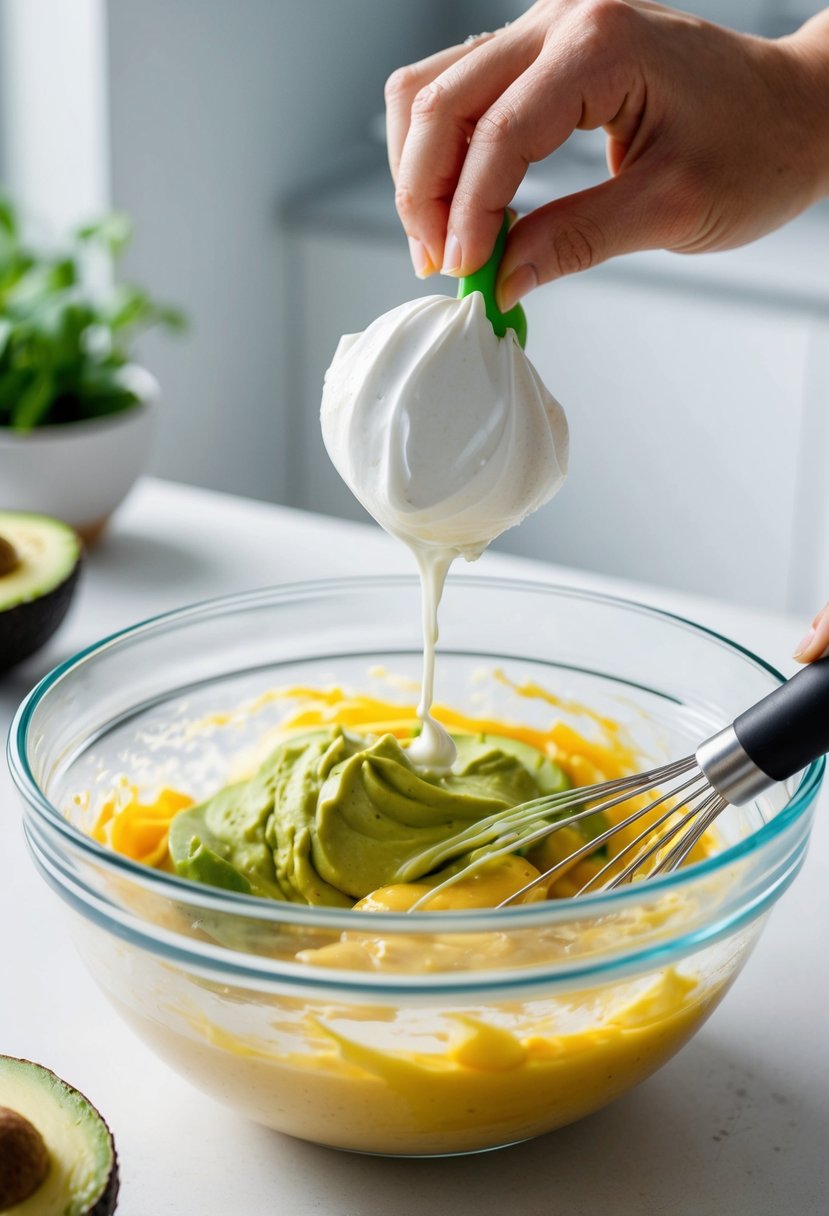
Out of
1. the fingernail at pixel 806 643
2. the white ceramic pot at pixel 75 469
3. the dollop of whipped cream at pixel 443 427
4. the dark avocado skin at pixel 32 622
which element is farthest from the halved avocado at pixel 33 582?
the fingernail at pixel 806 643

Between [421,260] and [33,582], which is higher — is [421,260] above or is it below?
above

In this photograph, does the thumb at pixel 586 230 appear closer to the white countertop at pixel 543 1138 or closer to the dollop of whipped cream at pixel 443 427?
the dollop of whipped cream at pixel 443 427

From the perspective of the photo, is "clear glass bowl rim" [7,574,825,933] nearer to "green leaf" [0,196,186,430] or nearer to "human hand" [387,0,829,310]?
"human hand" [387,0,829,310]

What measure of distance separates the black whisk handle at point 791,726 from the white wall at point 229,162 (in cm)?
194

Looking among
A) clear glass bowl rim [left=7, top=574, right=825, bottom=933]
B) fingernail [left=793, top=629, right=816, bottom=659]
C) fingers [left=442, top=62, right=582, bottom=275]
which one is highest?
fingers [left=442, top=62, right=582, bottom=275]

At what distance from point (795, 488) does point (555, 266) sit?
1.60 metres

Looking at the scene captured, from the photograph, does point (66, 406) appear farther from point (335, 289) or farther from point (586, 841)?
point (335, 289)

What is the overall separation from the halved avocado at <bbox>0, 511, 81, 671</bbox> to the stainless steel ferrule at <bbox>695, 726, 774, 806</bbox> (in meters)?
0.67

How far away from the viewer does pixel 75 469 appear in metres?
1.48

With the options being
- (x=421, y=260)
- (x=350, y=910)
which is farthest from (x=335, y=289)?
(x=350, y=910)

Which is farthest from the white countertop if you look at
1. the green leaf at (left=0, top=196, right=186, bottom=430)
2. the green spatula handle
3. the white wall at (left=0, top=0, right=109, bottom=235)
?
the white wall at (left=0, top=0, right=109, bottom=235)

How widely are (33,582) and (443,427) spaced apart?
0.55 meters

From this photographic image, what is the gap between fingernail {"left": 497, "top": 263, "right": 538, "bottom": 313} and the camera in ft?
2.86

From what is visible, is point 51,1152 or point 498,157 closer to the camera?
point 51,1152
